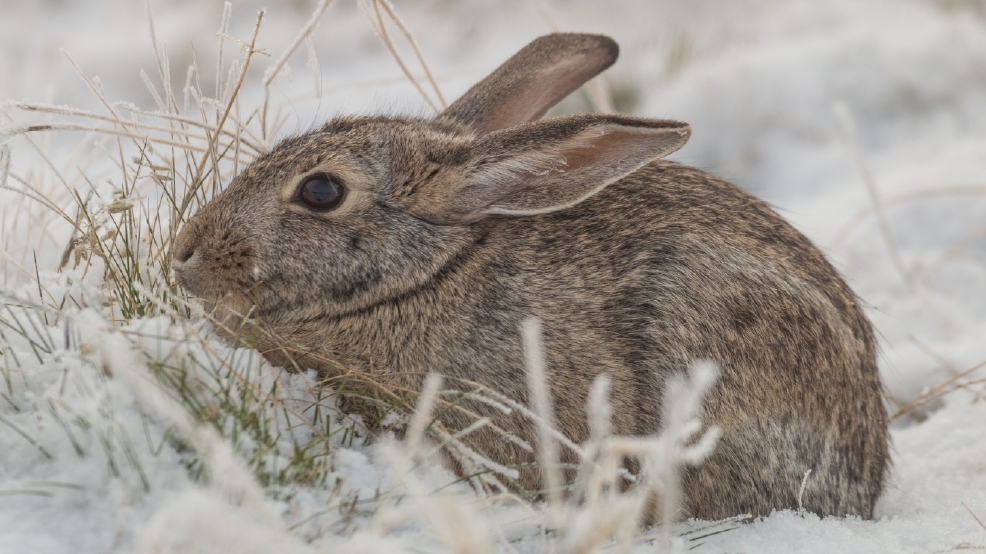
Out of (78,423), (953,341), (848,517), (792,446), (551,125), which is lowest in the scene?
(953,341)

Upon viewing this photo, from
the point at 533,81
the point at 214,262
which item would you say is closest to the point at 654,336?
the point at 533,81

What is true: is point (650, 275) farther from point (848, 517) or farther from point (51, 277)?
point (51, 277)

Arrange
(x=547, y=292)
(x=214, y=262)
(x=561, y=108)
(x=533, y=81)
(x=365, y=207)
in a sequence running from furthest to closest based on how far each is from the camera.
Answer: (x=561, y=108)
(x=533, y=81)
(x=365, y=207)
(x=547, y=292)
(x=214, y=262)

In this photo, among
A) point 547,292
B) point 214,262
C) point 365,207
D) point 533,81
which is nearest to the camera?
point 214,262

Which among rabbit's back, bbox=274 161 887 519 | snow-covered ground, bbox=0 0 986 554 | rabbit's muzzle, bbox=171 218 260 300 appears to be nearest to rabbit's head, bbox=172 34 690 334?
rabbit's muzzle, bbox=171 218 260 300

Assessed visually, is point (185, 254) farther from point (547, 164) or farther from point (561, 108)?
point (561, 108)

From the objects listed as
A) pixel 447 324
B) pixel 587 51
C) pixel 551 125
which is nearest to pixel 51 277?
pixel 447 324
